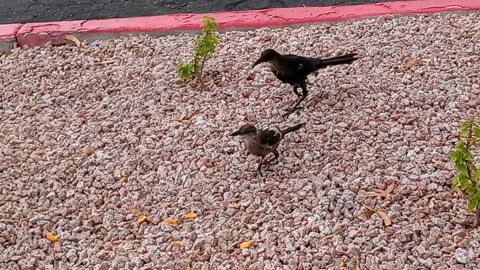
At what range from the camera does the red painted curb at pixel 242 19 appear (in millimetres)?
5543

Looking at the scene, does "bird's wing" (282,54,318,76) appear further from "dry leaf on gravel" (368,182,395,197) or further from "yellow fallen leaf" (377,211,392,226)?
"yellow fallen leaf" (377,211,392,226)

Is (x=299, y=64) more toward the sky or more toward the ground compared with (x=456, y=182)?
more toward the sky

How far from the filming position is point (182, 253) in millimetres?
3686

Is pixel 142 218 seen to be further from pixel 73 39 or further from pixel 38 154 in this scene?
pixel 73 39

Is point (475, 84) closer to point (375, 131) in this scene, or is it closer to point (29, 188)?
point (375, 131)

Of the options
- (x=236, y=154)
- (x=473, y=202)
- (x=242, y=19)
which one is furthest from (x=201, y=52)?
(x=473, y=202)

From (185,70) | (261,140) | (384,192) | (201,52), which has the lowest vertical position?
(384,192)

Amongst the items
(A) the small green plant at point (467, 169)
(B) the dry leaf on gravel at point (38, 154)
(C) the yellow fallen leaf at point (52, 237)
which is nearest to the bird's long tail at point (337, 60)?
(A) the small green plant at point (467, 169)

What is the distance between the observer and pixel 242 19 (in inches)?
222

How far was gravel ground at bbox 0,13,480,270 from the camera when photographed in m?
3.67

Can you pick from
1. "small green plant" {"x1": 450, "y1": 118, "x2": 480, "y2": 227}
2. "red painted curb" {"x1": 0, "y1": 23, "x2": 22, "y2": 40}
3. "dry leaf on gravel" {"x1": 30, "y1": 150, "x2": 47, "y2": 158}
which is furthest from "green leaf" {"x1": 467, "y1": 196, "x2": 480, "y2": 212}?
"red painted curb" {"x1": 0, "y1": 23, "x2": 22, "y2": 40}

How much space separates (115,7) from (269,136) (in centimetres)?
296

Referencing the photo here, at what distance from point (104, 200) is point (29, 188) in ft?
1.41

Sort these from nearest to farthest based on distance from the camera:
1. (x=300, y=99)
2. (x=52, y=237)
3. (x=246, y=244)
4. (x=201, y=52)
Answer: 1. (x=246, y=244)
2. (x=52, y=237)
3. (x=300, y=99)
4. (x=201, y=52)
